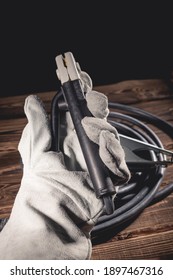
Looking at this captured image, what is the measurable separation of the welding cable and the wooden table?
0.03 metres

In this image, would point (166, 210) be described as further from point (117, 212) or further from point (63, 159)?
point (63, 159)

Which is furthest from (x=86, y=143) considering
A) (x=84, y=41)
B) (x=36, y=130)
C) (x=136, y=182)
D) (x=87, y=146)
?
(x=84, y=41)

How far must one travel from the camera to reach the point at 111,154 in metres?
0.63

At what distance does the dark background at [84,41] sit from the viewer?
1.49m

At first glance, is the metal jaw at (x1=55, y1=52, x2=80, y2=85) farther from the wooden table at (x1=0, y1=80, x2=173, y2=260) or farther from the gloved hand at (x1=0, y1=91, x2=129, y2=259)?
the wooden table at (x1=0, y1=80, x2=173, y2=260)

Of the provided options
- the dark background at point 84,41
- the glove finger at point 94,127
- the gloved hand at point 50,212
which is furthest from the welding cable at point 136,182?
the dark background at point 84,41

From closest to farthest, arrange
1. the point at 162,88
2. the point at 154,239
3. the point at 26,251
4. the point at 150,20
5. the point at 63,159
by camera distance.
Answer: the point at 26,251
the point at 63,159
the point at 154,239
the point at 162,88
the point at 150,20

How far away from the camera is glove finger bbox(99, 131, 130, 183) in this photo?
63cm

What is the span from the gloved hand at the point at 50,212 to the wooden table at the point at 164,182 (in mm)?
198

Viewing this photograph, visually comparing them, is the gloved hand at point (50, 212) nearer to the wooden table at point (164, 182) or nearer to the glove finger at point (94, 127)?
the glove finger at point (94, 127)

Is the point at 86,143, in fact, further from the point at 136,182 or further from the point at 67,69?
the point at 136,182
